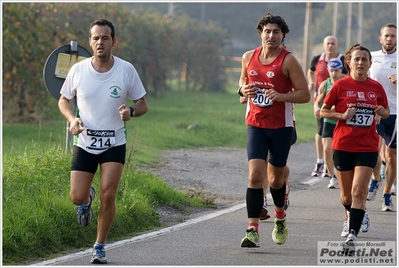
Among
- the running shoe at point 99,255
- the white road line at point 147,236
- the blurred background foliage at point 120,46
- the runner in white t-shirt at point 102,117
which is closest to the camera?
the running shoe at point 99,255

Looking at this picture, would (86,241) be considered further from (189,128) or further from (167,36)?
(167,36)

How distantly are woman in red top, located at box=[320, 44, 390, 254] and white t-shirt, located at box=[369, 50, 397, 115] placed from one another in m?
2.75

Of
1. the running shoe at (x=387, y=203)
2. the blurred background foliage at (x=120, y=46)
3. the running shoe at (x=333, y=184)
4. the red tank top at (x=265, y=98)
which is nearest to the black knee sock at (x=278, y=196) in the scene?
the red tank top at (x=265, y=98)

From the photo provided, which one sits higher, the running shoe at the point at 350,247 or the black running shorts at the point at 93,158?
the black running shorts at the point at 93,158

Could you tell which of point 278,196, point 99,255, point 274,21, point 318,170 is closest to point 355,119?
point 278,196

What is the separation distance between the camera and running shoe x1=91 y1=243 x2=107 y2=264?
25.4ft

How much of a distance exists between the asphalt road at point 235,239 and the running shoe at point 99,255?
0.07 meters

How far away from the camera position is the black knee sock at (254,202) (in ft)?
28.3

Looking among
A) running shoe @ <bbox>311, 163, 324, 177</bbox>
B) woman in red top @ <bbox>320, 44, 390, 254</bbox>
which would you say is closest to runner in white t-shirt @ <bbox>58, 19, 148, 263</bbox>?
woman in red top @ <bbox>320, 44, 390, 254</bbox>

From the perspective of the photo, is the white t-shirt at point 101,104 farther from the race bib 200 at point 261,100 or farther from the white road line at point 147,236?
the race bib 200 at point 261,100

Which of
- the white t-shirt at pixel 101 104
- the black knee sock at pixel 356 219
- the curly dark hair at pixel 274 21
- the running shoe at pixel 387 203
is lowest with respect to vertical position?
the running shoe at pixel 387 203

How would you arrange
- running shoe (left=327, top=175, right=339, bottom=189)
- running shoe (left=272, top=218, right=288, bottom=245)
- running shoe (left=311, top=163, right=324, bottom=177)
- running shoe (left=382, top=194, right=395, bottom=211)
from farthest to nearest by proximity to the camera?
running shoe (left=311, top=163, right=324, bottom=177)
running shoe (left=327, top=175, right=339, bottom=189)
running shoe (left=382, top=194, right=395, bottom=211)
running shoe (left=272, top=218, right=288, bottom=245)

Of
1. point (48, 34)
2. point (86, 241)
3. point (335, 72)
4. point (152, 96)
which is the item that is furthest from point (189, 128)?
point (152, 96)

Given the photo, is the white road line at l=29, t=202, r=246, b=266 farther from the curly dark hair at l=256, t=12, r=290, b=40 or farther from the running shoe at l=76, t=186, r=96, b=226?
the curly dark hair at l=256, t=12, r=290, b=40
